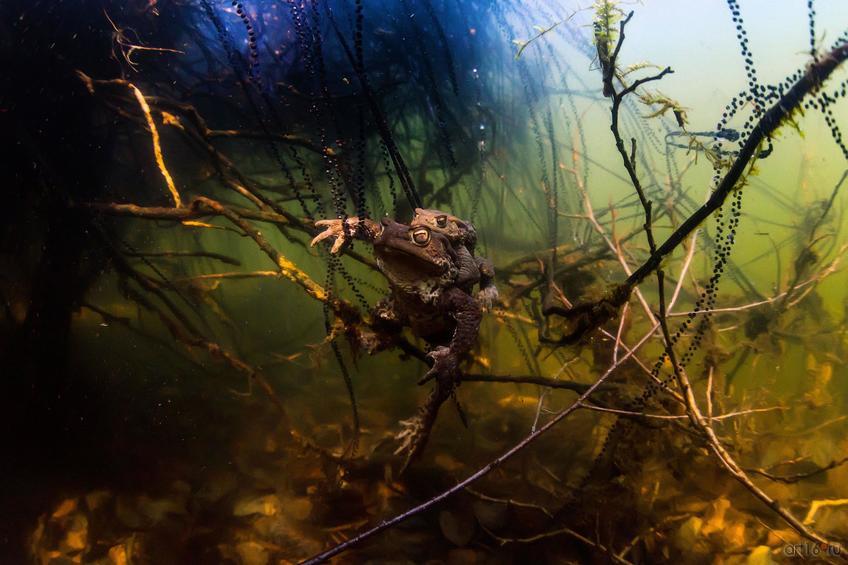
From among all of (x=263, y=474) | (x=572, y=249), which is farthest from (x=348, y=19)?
(x=263, y=474)

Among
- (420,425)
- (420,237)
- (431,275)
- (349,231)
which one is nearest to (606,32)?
(420,237)

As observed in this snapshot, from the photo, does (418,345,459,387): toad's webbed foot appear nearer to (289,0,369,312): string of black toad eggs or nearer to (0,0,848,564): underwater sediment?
(0,0,848,564): underwater sediment

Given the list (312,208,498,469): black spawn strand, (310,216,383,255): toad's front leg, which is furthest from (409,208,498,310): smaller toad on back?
(310,216,383,255): toad's front leg

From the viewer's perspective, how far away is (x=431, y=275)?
1.98m

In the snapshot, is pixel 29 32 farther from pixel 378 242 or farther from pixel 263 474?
pixel 263 474

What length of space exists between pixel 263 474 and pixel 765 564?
3.61m

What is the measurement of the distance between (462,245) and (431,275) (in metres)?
0.30

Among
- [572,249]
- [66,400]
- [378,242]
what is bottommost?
[66,400]

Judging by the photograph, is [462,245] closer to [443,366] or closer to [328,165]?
[443,366]

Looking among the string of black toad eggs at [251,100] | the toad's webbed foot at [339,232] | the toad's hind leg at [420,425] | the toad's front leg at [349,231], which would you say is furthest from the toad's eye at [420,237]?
the string of black toad eggs at [251,100]

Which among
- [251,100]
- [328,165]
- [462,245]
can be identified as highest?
[251,100]

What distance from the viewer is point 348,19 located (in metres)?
3.46

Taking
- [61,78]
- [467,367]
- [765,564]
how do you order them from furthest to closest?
[61,78] → [467,367] → [765,564]

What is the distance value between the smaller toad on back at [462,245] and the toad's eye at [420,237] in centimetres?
6
